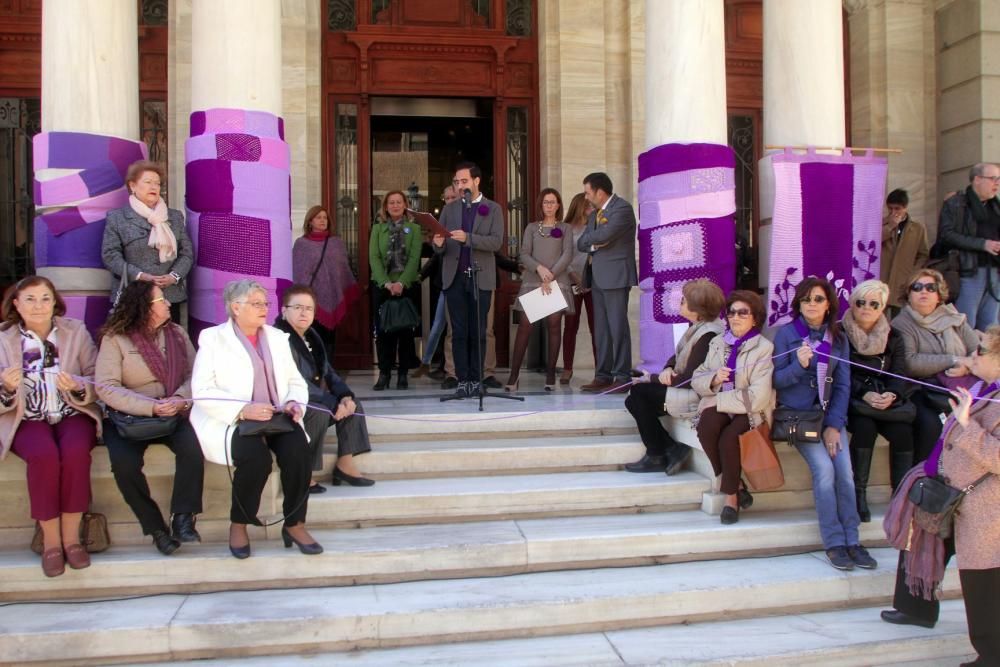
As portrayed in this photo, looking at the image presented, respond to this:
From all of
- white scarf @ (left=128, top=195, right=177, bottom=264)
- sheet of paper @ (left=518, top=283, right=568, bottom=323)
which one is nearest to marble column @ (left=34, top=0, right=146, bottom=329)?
white scarf @ (left=128, top=195, right=177, bottom=264)

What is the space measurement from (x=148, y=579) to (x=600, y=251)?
179 inches

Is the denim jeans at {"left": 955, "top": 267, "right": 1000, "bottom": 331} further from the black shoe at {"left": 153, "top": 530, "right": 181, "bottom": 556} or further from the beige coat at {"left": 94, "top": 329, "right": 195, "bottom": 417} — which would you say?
the black shoe at {"left": 153, "top": 530, "right": 181, "bottom": 556}

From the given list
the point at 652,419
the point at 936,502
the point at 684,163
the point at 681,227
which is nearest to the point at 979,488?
the point at 936,502

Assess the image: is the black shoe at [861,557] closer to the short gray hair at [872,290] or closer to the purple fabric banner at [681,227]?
the short gray hair at [872,290]

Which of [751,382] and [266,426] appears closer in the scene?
[266,426]

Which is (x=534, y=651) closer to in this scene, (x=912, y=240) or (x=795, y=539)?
(x=795, y=539)

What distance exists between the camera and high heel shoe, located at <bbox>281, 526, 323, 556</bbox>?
4.75 meters

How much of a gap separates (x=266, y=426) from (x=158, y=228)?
78.5 inches

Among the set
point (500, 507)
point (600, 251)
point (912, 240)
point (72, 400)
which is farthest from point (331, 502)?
point (912, 240)

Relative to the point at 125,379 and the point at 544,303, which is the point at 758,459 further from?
the point at 125,379

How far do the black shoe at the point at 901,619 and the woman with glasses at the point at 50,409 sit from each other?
421cm

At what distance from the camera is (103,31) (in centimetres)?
622

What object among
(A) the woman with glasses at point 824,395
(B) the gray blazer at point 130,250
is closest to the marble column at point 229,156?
(B) the gray blazer at point 130,250

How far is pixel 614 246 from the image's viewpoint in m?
7.62
